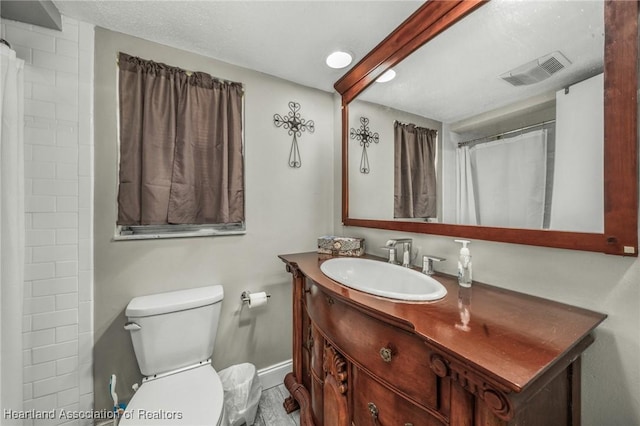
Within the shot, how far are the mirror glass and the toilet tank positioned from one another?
50.3 inches

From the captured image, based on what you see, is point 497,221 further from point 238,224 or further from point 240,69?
point 240,69

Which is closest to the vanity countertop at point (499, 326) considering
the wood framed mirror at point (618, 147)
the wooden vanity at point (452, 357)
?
the wooden vanity at point (452, 357)

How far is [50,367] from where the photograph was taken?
117 cm

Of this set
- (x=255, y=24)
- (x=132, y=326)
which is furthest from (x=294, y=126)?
(x=132, y=326)

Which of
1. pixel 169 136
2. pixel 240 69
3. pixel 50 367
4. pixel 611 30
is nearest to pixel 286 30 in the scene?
pixel 240 69

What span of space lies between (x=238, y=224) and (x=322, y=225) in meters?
0.66

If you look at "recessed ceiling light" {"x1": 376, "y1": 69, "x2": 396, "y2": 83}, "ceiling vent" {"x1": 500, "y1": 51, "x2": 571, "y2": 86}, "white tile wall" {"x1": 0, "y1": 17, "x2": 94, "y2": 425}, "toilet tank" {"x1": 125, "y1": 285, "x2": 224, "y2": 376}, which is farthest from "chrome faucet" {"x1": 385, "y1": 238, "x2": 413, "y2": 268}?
"white tile wall" {"x1": 0, "y1": 17, "x2": 94, "y2": 425}

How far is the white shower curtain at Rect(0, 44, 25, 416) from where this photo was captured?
97cm

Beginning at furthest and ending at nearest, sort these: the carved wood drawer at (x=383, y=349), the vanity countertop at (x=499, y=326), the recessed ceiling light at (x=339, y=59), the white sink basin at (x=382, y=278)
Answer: the recessed ceiling light at (x=339, y=59)
the white sink basin at (x=382, y=278)
the carved wood drawer at (x=383, y=349)
the vanity countertop at (x=499, y=326)

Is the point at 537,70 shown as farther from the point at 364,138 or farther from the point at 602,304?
the point at 364,138

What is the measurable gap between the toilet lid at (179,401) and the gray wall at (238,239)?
0.34 m

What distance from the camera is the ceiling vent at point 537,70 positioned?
2.52 feet

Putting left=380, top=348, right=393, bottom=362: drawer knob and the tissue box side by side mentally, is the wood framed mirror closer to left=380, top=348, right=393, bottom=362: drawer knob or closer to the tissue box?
left=380, top=348, right=393, bottom=362: drawer knob

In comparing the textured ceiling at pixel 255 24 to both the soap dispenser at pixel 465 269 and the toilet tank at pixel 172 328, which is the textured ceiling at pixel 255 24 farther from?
the toilet tank at pixel 172 328
